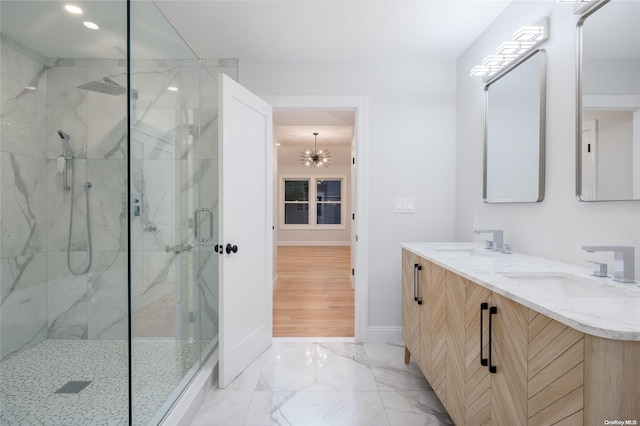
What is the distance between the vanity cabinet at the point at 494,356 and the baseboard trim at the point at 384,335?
77 cm

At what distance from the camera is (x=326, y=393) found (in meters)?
1.96

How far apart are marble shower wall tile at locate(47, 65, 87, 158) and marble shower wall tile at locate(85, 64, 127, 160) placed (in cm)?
3

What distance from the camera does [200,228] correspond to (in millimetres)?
2145

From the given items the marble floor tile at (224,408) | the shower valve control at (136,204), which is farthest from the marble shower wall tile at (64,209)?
the marble floor tile at (224,408)

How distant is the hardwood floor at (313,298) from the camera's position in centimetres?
301

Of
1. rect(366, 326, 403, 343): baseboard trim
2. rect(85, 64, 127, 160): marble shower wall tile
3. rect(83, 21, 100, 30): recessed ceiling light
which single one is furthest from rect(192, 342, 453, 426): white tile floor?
rect(83, 21, 100, 30): recessed ceiling light

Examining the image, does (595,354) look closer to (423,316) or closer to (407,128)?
(423,316)

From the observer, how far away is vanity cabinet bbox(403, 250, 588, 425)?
2.65 feet

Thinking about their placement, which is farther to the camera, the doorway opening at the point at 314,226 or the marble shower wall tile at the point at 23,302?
the doorway opening at the point at 314,226

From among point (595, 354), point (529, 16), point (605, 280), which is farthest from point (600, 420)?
point (529, 16)

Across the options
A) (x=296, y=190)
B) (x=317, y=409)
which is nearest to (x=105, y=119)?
(x=317, y=409)

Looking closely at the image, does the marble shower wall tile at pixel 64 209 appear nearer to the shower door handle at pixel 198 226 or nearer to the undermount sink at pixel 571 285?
the shower door handle at pixel 198 226

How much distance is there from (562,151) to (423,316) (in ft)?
3.78

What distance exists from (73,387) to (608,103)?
8.77ft
